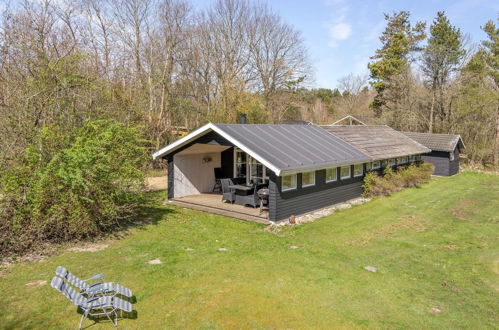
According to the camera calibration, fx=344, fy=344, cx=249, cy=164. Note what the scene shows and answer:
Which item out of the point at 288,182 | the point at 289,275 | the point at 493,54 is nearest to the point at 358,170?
the point at 288,182

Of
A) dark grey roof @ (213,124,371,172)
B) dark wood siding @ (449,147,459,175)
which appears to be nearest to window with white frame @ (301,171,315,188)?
dark grey roof @ (213,124,371,172)

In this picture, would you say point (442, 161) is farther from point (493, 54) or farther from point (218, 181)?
point (218, 181)

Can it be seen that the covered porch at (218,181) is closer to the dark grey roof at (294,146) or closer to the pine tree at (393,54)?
the dark grey roof at (294,146)

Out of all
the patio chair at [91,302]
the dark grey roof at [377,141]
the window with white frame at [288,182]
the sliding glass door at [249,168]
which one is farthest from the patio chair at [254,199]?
the patio chair at [91,302]

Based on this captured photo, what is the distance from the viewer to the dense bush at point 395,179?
16.5m

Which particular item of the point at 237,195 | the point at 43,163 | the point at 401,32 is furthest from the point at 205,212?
the point at 401,32

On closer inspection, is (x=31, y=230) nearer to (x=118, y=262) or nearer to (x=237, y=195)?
(x=118, y=262)

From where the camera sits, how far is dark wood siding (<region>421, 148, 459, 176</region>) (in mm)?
24375

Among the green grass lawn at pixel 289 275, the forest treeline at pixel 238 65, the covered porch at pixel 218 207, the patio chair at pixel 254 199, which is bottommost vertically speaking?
the green grass lawn at pixel 289 275

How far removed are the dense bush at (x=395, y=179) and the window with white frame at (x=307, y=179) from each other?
14.4 feet

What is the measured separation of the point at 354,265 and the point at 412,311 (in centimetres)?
220

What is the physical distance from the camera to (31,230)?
29.4 ft

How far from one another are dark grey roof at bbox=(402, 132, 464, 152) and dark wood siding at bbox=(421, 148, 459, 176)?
0.50 m

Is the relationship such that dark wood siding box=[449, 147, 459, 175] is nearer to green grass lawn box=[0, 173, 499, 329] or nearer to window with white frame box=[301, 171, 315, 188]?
green grass lawn box=[0, 173, 499, 329]
